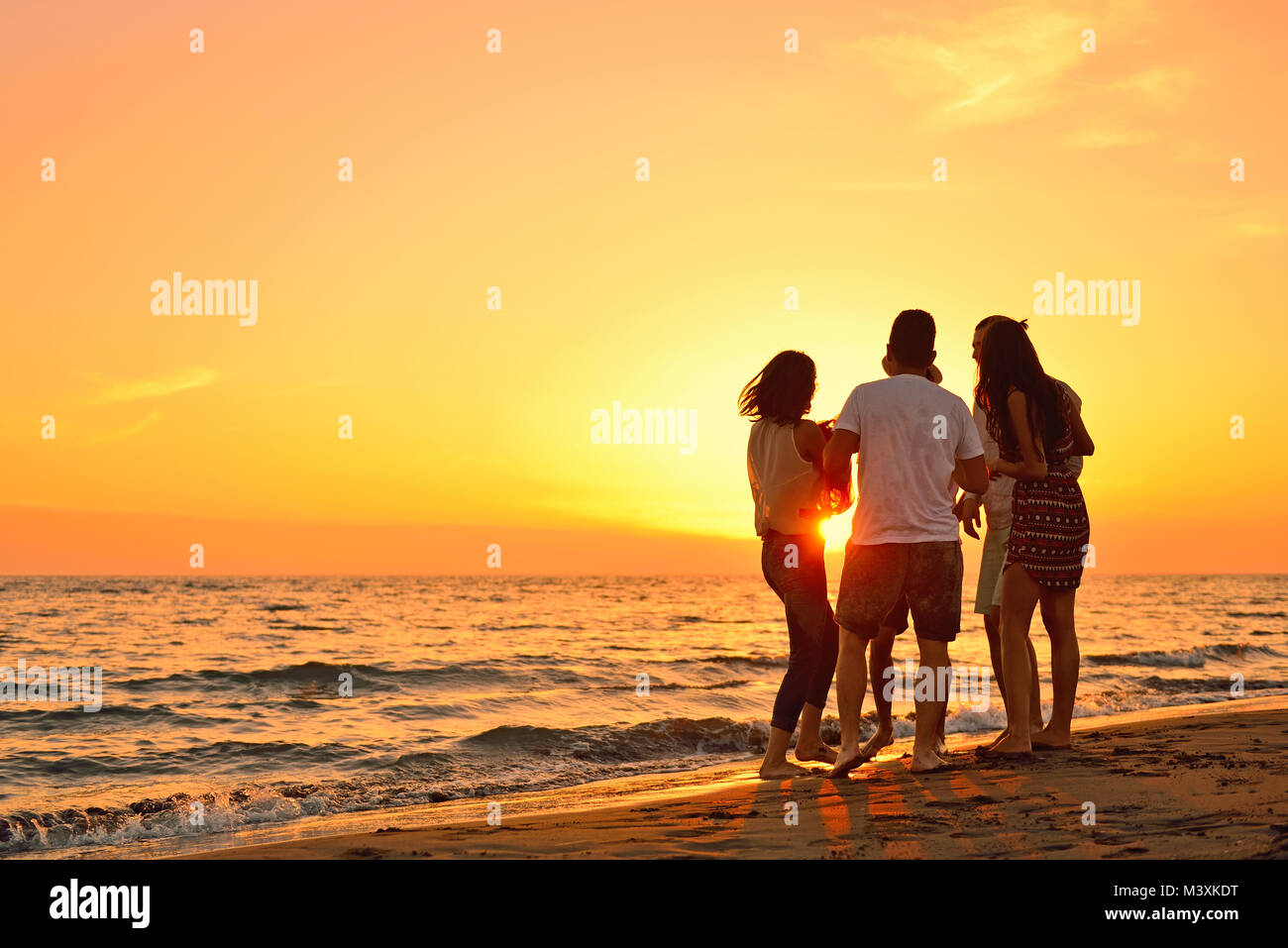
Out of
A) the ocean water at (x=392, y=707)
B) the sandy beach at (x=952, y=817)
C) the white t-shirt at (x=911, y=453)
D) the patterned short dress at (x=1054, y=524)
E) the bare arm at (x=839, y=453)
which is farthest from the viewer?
the ocean water at (x=392, y=707)

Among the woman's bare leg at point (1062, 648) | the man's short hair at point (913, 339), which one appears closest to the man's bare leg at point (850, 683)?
the woman's bare leg at point (1062, 648)

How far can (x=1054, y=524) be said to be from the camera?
5199 millimetres

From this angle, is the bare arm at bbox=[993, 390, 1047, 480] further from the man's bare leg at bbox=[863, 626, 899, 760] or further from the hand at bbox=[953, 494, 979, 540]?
the man's bare leg at bbox=[863, 626, 899, 760]

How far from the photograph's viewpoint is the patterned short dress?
A: 5.18 metres

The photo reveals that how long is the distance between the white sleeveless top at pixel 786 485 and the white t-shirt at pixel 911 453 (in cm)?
Answer: 56

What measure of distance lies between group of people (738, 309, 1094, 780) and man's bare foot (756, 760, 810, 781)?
0.04 feet

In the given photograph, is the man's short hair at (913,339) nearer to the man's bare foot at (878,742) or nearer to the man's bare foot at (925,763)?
the man's bare foot at (925,763)

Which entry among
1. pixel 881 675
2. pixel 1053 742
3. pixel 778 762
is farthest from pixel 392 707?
pixel 1053 742

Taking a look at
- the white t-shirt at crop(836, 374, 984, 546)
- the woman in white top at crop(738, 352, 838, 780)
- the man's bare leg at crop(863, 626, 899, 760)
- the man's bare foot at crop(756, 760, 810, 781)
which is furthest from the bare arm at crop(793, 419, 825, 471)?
the man's bare foot at crop(756, 760, 810, 781)

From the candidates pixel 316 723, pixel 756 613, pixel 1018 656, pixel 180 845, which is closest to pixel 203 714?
pixel 316 723

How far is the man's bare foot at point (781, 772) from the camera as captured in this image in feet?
18.4

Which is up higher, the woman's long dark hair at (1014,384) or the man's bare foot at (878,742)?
the woman's long dark hair at (1014,384)
